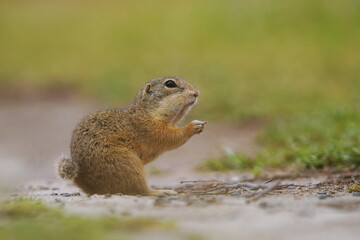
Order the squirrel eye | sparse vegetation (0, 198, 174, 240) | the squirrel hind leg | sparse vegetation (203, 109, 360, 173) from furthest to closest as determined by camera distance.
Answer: sparse vegetation (203, 109, 360, 173), the squirrel eye, the squirrel hind leg, sparse vegetation (0, 198, 174, 240)

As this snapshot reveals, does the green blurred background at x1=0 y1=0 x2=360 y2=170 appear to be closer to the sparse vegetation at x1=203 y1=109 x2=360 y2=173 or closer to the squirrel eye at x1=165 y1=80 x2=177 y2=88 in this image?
the sparse vegetation at x1=203 y1=109 x2=360 y2=173

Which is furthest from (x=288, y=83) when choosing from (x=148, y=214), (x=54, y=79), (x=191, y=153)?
(x=148, y=214)

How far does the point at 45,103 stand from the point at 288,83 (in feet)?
19.2

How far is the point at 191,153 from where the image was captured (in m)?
11.5

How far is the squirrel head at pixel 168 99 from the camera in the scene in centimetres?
639

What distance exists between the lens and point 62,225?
384 centimetres

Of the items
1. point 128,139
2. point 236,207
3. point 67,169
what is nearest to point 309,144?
point 128,139

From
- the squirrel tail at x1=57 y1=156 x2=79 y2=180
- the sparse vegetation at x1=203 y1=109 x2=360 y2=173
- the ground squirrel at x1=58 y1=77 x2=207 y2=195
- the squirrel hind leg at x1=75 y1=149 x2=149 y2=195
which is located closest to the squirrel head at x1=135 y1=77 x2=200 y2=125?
the ground squirrel at x1=58 y1=77 x2=207 y2=195

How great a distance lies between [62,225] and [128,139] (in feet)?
7.07

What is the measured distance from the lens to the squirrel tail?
18.6 ft

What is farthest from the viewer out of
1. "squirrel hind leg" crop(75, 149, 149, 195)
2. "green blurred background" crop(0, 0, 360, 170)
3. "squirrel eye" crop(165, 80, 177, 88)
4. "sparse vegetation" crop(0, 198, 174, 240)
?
"green blurred background" crop(0, 0, 360, 170)

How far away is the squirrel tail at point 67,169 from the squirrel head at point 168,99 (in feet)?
3.09

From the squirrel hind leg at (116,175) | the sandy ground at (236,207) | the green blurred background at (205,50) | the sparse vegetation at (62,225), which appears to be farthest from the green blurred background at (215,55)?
the sparse vegetation at (62,225)

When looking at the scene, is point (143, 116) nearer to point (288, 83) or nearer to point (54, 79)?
point (288, 83)
